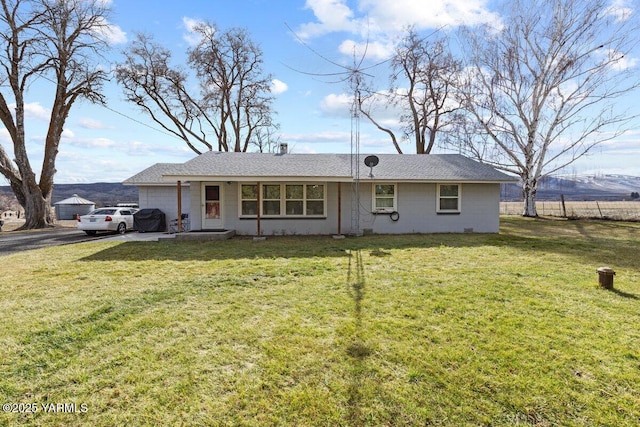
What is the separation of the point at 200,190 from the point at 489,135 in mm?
18898

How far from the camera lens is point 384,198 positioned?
12.5 meters

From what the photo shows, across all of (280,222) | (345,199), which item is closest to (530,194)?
(345,199)

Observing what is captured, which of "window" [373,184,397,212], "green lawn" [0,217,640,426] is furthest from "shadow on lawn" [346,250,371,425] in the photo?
"window" [373,184,397,212]

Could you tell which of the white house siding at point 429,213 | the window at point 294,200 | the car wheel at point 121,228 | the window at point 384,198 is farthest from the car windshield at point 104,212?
the window at point 384,198

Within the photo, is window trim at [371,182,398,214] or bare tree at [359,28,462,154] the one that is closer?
window trim at [371,182,398,214]

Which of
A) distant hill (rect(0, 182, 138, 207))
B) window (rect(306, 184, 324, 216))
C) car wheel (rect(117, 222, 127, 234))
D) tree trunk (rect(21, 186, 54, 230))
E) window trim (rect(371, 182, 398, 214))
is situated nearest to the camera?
window (rect(306, 184, 324, 216))

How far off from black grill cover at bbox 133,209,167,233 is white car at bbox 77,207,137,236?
24.3 inches

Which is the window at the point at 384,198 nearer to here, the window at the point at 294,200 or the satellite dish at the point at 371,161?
the satellite dish at the point at 371,161

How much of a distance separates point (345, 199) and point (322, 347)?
931 cm

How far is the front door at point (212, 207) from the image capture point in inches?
466

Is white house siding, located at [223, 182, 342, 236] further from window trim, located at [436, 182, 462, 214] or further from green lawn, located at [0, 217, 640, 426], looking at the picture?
green lawn, located at [0, 217, 640, 426]

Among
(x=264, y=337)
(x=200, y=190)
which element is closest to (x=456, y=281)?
(x=264, y=337)

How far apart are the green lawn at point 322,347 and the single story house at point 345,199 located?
552 centimetres

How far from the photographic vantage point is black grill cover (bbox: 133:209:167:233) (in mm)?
13781
